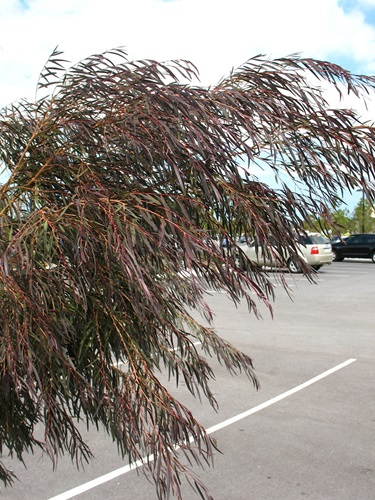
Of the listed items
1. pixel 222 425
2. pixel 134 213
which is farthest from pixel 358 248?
pixel 134 213

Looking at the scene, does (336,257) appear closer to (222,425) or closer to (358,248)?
(358,248)

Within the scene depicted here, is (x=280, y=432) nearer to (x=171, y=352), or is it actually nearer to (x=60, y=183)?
(x=171, y=352)

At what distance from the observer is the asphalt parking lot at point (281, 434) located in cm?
514

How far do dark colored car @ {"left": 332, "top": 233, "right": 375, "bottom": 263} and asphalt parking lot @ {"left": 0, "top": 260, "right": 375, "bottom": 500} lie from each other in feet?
64.4

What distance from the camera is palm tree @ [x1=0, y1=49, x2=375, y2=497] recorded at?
218 centimetres

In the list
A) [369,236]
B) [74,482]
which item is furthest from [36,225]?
[369,236]

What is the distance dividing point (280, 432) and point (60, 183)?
4735mm

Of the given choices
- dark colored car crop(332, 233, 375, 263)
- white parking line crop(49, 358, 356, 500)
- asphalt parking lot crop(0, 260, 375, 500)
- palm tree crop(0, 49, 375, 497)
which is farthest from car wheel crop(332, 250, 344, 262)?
palm tree crop(0, 49, 375, 497)

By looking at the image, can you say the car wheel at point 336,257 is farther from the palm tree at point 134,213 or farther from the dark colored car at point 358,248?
the palm tree at point 134,213

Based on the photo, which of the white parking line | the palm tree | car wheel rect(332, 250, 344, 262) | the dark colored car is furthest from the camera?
car wheel rect(332, 250, 344, 262)

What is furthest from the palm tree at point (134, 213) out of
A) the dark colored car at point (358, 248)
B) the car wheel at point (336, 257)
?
the car wheel at point (336, 257)

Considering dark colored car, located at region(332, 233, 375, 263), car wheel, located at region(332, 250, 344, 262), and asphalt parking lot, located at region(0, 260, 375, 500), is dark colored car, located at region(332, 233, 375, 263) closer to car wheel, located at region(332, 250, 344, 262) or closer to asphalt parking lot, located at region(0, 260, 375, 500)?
car wheel, located at region(332, 250, 344, 262)

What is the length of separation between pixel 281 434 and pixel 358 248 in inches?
1024

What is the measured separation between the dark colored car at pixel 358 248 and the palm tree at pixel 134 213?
2908 cm
